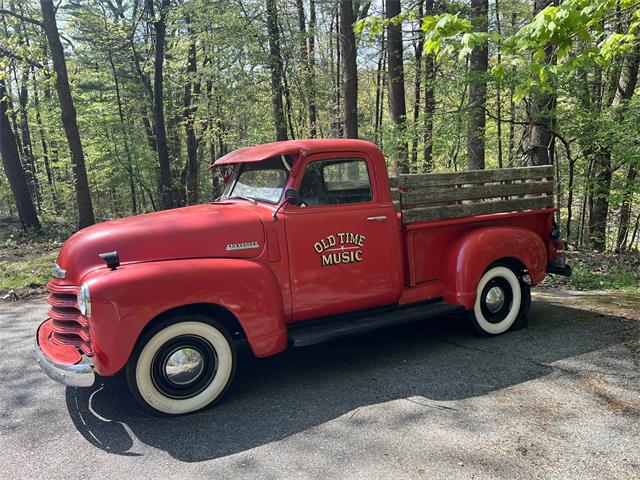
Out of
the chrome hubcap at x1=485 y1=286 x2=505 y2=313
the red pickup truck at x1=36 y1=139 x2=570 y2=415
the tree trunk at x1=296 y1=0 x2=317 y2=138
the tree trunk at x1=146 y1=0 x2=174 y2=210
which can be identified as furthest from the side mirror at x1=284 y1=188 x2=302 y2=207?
the tree trunk at x1=146 y1=0 x2=174 y2=210

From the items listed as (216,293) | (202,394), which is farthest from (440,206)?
(202,394)

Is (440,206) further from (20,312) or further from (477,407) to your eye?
(20,312)

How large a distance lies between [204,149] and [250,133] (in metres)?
10.1

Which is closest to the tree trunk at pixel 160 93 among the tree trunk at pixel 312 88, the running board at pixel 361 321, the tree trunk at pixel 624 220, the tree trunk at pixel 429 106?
the tree trunk at pixel 312 88

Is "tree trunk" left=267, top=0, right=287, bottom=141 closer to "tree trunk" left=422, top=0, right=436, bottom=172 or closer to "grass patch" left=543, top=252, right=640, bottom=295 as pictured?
"tree trunk" left=422, top=0, right=436, bottom=172

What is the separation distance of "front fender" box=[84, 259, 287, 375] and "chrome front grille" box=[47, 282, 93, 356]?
0.94 feet

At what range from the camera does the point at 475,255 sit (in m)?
4.54

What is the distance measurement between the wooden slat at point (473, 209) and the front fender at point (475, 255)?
8.9 inches

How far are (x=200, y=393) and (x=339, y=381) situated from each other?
115cm

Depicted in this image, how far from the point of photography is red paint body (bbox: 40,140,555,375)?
3.21 m

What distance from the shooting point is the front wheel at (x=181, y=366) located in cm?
328

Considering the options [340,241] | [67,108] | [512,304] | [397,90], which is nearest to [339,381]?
[340,241]

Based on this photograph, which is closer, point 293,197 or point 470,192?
point 293,197

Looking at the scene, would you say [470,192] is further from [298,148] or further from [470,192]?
[298,148]
